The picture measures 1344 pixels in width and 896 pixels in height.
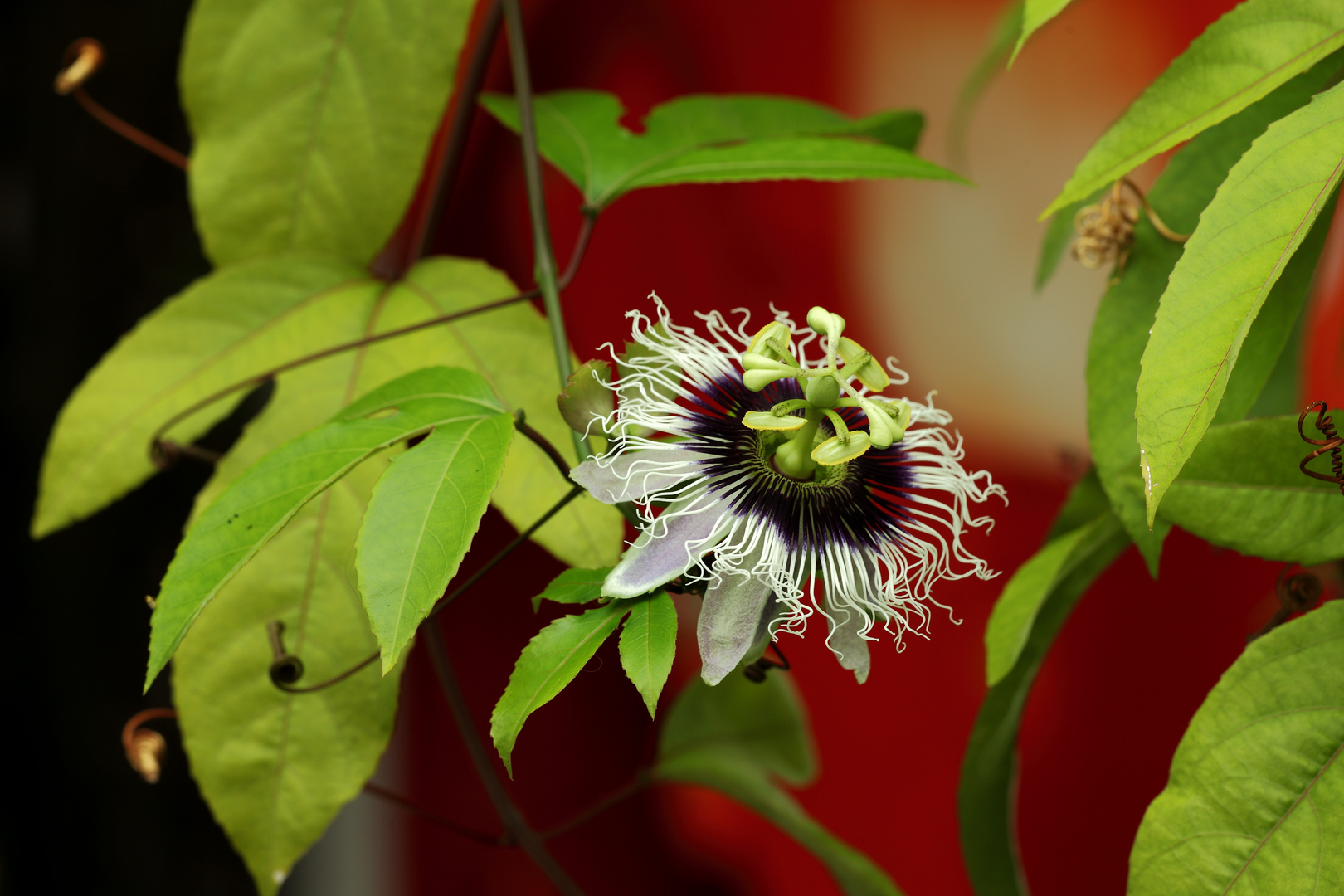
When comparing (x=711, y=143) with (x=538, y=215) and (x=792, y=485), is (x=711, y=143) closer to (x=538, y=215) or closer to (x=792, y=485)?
(x=538, y=215)

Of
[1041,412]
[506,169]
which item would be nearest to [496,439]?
[1041,412]

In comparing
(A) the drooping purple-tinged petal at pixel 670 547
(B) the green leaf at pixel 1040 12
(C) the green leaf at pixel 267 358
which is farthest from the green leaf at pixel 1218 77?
(C) the green leaf at pixel 267 358

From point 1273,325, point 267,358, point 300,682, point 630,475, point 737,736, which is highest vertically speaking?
point 1273,325

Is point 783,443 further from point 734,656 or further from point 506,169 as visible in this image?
point 506,169

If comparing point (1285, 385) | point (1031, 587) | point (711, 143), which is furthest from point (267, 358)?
point (1285, 385)

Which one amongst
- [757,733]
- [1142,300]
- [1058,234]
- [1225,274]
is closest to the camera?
[1225,274]

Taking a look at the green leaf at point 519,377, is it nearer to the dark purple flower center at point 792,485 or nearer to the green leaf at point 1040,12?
the dark purple flower center at point 792,485

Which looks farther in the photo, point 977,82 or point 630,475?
point 977,82
